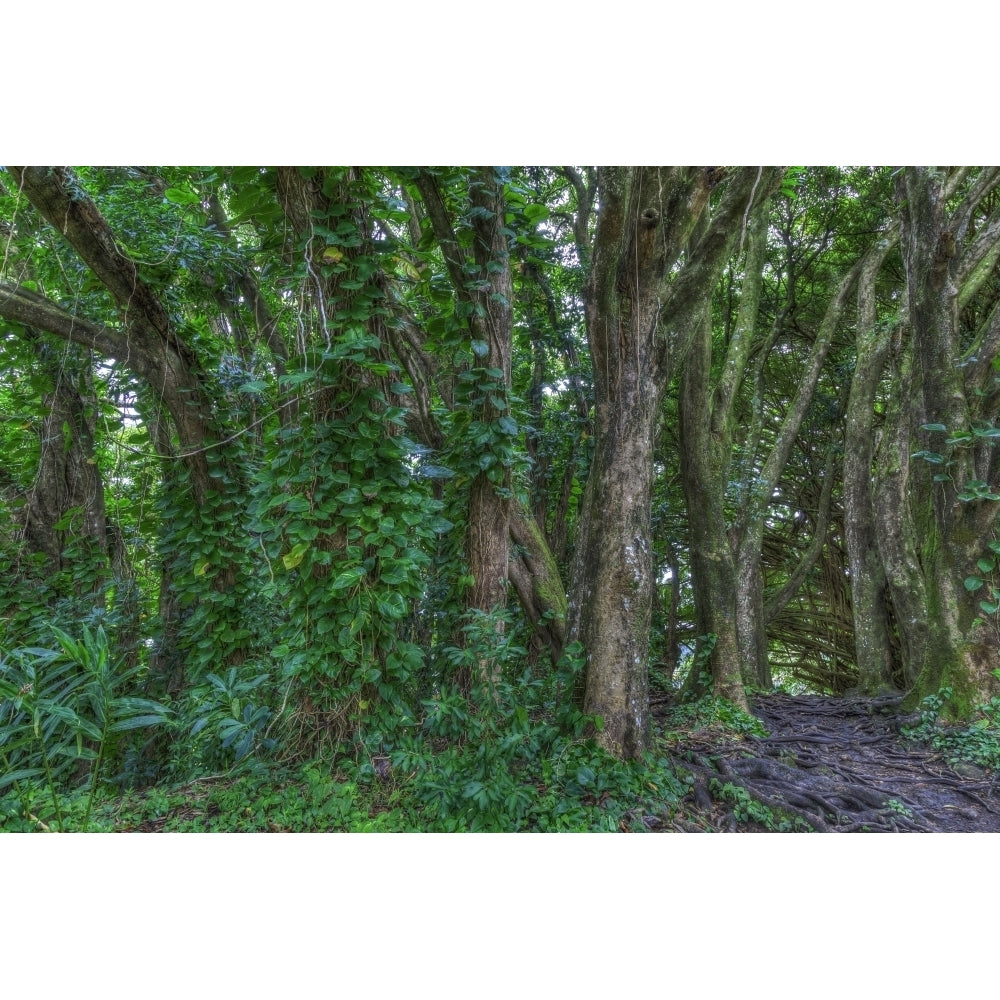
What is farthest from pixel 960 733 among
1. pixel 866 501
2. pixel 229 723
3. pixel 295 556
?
pixel 229 723

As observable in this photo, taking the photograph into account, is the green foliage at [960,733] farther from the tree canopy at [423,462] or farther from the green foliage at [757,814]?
the green foliage at [757,814]

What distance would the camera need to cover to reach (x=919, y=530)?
4.23m

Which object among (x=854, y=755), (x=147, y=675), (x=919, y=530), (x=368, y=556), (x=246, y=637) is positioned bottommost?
(x=854, y=755)

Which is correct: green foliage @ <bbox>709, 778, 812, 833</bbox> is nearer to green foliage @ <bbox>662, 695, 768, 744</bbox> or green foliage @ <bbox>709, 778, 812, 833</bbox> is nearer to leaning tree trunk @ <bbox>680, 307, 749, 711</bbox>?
green foliage @ <bbox>662, 695, 768, 744</bbox>

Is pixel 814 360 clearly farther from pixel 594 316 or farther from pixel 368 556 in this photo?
pixel 368 556

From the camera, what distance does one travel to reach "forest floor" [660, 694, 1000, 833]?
2455 millimetres

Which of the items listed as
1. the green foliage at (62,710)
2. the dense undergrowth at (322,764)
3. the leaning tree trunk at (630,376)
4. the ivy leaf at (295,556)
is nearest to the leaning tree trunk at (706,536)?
the leaning tree trunk at (630,376)

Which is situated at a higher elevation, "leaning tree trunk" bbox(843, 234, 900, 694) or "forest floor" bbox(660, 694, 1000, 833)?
"leaning tree trunk" bbox(843, 234, 900, 694)

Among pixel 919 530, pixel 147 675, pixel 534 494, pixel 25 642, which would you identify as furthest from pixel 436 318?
pixel 919 530

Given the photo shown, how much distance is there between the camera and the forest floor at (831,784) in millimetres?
2455

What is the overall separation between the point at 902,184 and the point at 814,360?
61.4 inches

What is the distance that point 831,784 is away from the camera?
2.76m

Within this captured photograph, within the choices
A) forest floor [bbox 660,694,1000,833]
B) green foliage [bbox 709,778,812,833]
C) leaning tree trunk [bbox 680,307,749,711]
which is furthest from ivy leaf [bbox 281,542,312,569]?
leaning tree trunk [bbox 680,307,749,711]

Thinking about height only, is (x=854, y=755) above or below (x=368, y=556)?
below
